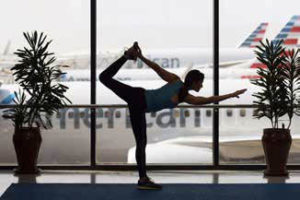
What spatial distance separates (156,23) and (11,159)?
2.86 m

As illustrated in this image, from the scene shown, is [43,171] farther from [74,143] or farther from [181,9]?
[181,9]

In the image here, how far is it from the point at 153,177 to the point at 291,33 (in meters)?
3.21

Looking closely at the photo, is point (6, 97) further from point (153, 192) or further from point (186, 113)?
point (153, 192)

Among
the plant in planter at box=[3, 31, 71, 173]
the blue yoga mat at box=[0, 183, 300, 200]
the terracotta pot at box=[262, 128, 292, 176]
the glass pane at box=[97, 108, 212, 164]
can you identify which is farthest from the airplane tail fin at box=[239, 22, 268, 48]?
the blue yoga mat at box=[0, 183, 300, 200]

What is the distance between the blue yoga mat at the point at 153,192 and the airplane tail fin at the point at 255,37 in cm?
296

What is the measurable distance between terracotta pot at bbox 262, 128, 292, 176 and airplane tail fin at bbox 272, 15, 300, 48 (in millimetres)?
1756

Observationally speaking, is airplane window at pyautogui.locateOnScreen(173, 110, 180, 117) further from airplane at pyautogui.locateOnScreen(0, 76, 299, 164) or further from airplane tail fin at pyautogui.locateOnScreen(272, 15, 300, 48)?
airplane tail fin at pyautogui.locateOnScreen(272, 15, 300, 48)

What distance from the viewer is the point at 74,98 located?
943 cm

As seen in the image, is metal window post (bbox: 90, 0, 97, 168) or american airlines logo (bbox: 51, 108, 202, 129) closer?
metal window post (bbox: 90, 0, 97, 168)

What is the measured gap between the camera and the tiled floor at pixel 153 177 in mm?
7762

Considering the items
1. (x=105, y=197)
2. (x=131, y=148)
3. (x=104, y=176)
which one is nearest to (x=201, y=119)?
(x=131, y=148)

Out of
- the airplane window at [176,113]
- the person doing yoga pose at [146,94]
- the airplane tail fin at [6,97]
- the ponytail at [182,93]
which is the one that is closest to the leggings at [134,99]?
the person doing yoga pose at [146,94]

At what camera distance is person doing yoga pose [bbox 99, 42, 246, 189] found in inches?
254

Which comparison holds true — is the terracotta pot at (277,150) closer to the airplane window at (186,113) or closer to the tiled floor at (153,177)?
the tiled floor at (153,177)
